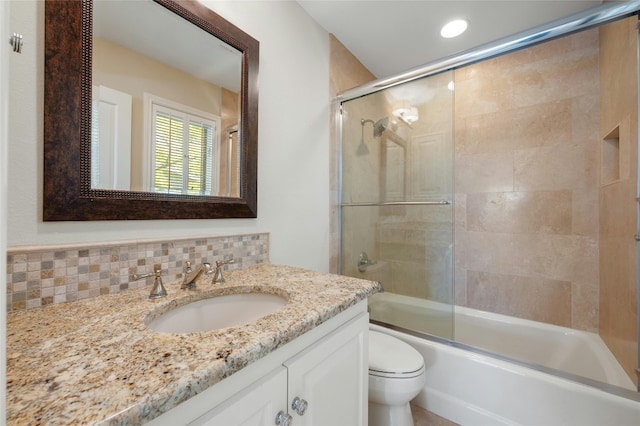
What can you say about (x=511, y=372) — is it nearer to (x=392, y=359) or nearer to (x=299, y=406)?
(x=392, y=359)

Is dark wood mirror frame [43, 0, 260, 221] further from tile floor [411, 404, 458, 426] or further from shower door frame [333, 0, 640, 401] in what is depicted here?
tile floor [411, 404, 458, 426]

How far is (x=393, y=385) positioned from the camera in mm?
1134

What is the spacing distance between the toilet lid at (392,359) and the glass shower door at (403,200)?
359 millimetres

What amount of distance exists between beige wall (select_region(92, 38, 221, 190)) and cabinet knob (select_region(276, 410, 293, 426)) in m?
0.80

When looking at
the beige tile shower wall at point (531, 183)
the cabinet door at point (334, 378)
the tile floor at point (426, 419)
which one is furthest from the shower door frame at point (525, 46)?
the cabinet door at point (334, 378)

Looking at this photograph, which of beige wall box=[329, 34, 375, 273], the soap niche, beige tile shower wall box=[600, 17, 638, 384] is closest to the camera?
beige tile shower wall box=[600, 17, 638, 384]

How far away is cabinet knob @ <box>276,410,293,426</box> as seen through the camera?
1.90 ft

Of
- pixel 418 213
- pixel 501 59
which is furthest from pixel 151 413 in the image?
pixel 501 59

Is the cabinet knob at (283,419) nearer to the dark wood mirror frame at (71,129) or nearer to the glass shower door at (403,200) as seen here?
the dark wood mirror frame at (71,129)

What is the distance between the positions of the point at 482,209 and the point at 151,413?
228cm

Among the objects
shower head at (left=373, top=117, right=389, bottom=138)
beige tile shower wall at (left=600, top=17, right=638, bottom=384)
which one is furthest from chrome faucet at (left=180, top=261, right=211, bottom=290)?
beige tile shower wall at (left=600, top=17, right=638, bottom=384)

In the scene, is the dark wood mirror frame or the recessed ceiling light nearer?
the dark wood mirror frame

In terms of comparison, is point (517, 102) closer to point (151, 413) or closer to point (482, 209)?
point (482, 209)

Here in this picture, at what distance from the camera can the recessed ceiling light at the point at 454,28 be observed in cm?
166
